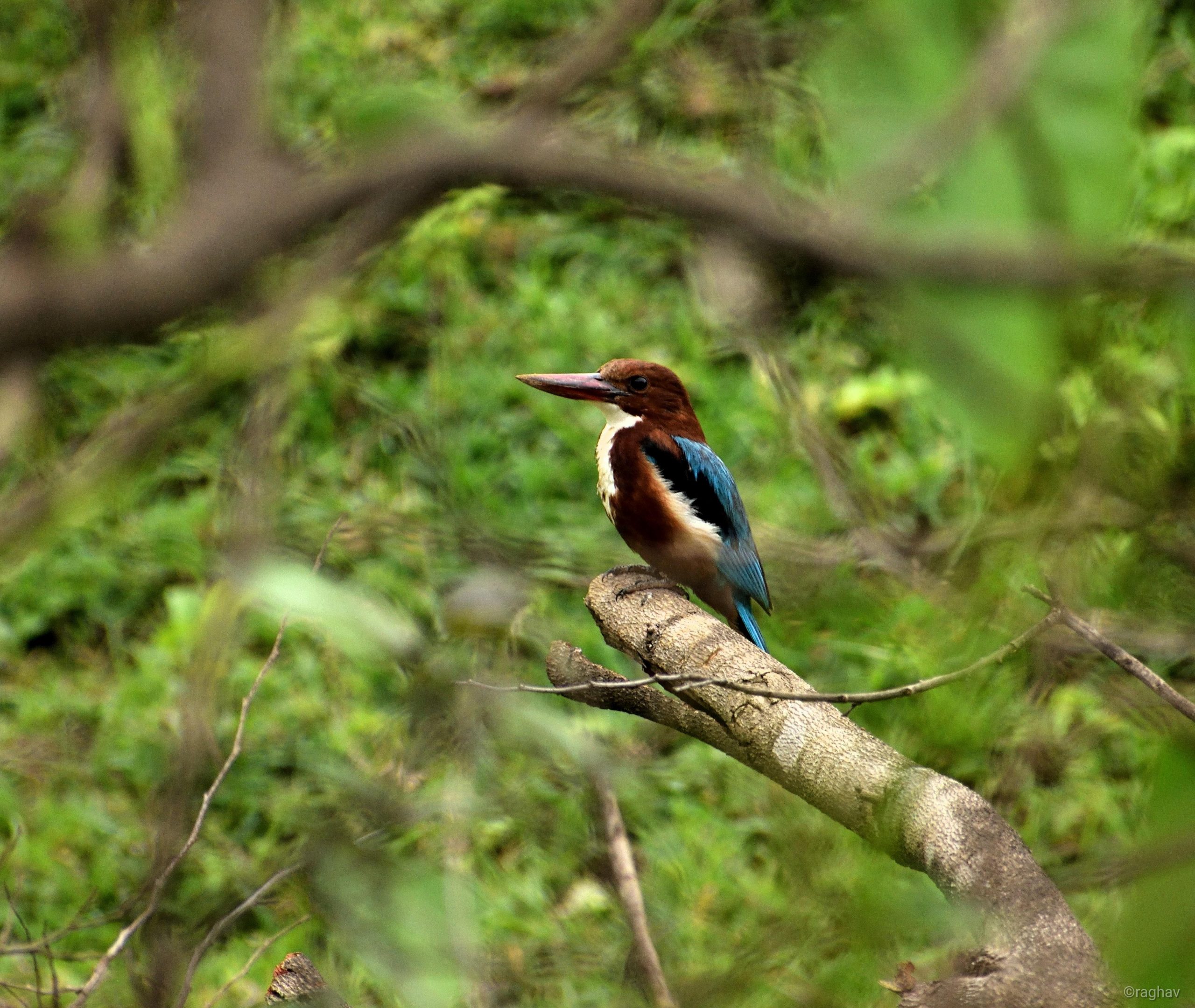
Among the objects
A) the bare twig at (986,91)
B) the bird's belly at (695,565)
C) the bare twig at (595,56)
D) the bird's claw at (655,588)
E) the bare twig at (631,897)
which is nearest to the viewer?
the bare twig at (986,91)

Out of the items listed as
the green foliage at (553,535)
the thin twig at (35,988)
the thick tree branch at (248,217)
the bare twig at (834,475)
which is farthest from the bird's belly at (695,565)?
the bare twig at (834,475)

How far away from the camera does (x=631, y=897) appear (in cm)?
113

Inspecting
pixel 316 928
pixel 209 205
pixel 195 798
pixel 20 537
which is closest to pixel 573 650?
pixel 20 537

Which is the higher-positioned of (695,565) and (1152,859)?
(1152,859)

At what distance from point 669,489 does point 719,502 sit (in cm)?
9

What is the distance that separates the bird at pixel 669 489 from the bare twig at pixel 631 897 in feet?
1.71

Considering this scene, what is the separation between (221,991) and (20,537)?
57 cm

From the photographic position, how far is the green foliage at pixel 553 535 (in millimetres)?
220

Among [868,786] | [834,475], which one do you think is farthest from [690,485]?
[834,475]

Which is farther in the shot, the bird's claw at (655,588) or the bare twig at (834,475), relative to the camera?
the bird's claw at (655,588)

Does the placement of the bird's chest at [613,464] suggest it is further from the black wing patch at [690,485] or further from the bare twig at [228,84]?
the bare twig at [228,84]

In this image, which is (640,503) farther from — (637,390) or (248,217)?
(248,217)

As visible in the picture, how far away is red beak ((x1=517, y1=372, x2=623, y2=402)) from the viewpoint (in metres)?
2.21

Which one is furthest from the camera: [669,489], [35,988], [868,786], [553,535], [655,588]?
[553,535]
